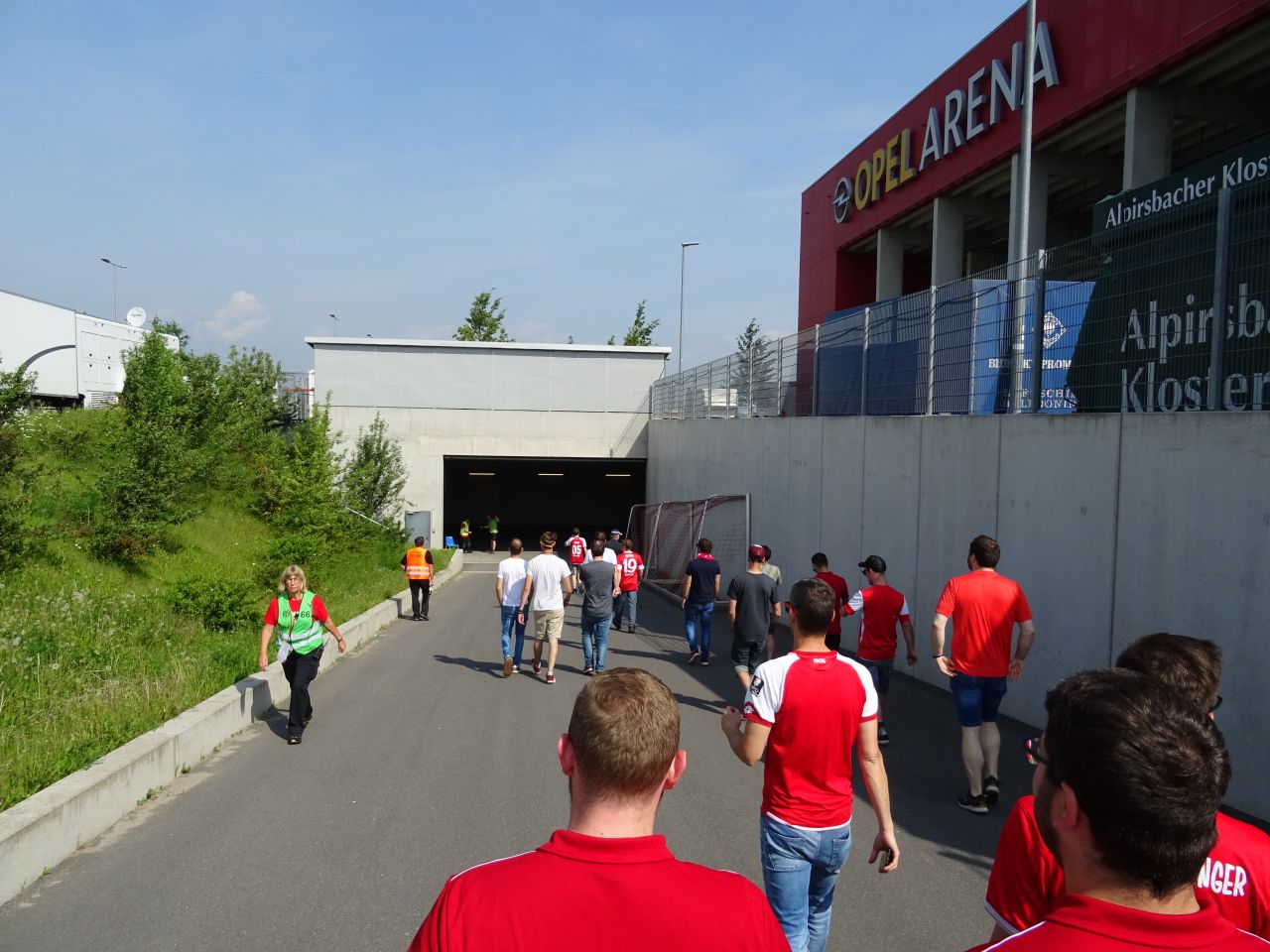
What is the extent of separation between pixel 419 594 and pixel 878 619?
1190cm

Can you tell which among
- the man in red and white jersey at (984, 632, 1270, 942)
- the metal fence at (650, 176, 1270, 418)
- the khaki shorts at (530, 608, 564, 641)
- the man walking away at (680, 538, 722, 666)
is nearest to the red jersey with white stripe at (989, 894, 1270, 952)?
the man in red and white jersey at (984, 632, 1270, 942)

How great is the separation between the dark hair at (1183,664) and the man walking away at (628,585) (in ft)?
43.7

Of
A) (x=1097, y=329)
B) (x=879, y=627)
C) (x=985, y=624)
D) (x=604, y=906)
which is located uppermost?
(x=1097, y=329)

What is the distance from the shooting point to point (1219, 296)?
791cm

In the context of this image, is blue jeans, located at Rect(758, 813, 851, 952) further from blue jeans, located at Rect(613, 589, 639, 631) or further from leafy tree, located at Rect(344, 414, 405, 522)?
leafy tree, located at Rect(344, 414, 405, 522)

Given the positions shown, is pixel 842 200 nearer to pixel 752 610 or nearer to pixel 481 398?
pixel 481 398

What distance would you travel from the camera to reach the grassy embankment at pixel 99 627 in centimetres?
758

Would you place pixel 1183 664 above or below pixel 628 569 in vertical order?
above

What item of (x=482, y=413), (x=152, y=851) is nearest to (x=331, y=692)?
(x=152, y=851)

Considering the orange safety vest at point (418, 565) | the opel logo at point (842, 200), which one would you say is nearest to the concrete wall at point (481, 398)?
the opel logo at point (842, 200)

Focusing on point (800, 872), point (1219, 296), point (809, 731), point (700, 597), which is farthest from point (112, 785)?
point (1219, 296)

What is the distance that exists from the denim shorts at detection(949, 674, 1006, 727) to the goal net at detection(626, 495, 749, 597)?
12.8 m

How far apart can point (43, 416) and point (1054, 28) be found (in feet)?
77.8

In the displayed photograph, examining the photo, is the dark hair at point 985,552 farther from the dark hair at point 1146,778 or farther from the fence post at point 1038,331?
the dark hair at point 1146,778
